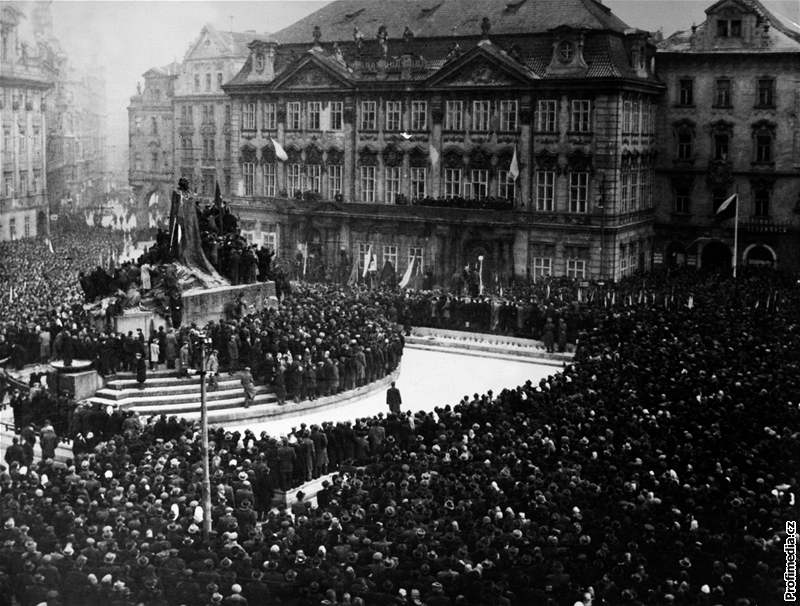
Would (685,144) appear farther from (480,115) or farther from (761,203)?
(480,115)

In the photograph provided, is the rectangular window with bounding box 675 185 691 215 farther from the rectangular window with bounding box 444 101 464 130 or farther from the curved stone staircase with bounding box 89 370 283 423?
the curved stone staircase with bounding box 89 370 283 423

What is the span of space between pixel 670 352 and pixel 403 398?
380 inches

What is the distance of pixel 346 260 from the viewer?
6153 centimetres

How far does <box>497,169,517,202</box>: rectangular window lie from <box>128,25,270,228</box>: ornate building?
2733 cm

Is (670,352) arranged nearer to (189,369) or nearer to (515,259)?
(189,369)

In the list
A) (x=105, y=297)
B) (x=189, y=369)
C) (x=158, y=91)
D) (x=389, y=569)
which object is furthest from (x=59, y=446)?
(x=158, y=91)

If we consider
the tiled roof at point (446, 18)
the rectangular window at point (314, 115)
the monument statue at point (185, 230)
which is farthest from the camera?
the rectangular window at point (314, 115)

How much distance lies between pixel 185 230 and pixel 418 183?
2339 centimetres

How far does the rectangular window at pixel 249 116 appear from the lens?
219 feet

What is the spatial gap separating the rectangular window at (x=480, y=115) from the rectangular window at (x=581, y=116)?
504 centimetres

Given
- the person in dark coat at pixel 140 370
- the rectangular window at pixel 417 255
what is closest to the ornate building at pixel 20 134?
the rectangular window at pixel 417 255

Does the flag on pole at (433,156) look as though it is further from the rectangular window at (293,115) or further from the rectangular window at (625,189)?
the rectangular window at (625,189)

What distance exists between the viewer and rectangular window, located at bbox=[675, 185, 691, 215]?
62.0m

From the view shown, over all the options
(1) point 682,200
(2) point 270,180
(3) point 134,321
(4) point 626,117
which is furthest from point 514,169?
(3) point 134,321
